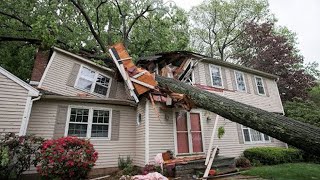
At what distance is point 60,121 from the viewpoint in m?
8.45

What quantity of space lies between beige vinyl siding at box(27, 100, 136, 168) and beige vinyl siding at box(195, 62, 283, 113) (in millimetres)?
5258

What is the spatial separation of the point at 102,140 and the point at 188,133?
418 cm

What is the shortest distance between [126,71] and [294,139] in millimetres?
7272

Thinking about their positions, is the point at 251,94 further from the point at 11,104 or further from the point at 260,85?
the point at 11,104

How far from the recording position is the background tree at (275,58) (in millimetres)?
20562

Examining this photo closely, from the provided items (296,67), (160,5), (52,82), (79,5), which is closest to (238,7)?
(296,67)

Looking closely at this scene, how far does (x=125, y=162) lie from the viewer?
9031 mm

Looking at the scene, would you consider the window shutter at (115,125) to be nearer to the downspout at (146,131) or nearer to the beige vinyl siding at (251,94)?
the downspout at (146,131)

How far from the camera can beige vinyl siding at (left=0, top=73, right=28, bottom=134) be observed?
22.7 ft

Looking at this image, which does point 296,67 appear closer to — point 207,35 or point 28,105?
point 207,35

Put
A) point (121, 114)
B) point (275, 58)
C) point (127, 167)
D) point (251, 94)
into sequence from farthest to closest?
point (275, 58), point (251, 94), point (121, 114), point (127, 167)

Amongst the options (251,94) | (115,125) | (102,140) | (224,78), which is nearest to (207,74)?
(224,78)

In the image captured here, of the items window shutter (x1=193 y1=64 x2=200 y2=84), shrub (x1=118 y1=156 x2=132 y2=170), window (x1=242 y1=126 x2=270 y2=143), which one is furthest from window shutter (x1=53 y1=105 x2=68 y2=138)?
window (x1=242 y1=126 x2=270 y2=143)

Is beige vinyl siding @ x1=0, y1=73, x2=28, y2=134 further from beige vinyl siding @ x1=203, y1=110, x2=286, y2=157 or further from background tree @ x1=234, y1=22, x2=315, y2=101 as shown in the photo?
background tree @ x1=234, y1=22, x2=315, y2=101
